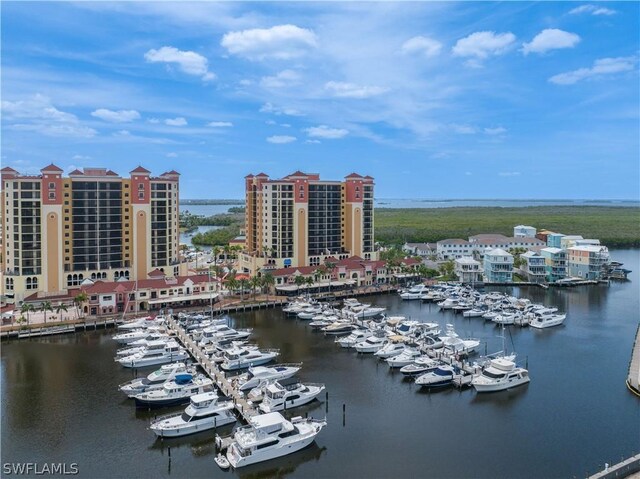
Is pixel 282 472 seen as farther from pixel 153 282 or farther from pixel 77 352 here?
pixel 153 282

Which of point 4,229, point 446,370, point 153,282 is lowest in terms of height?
point 446,370

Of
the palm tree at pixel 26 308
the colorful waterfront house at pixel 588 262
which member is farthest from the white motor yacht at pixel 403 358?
the colorful waterfront house at pixel 588 262

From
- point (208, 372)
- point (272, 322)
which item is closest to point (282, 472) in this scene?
point (208, 372)

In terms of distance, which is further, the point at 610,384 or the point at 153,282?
the point at 153,282

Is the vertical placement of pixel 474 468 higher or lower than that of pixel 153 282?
lower

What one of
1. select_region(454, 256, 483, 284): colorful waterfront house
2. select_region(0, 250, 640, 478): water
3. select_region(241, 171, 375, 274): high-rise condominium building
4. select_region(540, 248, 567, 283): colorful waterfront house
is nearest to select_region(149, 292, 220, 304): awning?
select_region(0, 250, 640, 478): water
